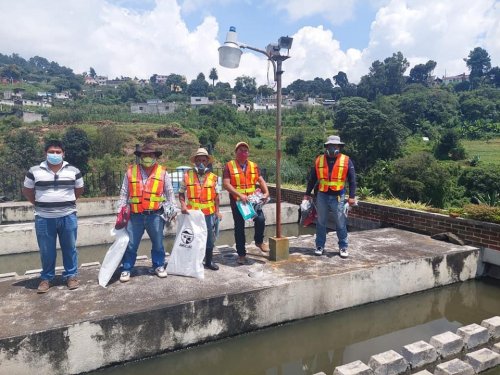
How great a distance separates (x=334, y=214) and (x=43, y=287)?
140 inches

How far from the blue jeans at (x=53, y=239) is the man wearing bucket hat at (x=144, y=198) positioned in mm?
531

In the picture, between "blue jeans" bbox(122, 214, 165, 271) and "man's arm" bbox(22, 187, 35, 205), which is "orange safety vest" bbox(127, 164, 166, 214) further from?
"man's arm" bbox(22, 187, 35, 205)

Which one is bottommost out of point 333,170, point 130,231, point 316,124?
point 130,231

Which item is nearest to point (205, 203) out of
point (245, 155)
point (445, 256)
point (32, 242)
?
point (245, 155)

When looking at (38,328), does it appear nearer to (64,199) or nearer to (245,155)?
(64,199)

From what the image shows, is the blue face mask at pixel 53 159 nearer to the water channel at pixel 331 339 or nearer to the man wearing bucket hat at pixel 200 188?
the man wearing bucket hat at pixel 200 188

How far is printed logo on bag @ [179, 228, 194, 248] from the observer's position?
4.38 m

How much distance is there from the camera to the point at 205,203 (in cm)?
450

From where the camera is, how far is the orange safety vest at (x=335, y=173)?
16.5 ft

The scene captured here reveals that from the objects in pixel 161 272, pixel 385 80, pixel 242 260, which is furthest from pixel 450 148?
pixel 385 80

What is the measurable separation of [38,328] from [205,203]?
2.04m

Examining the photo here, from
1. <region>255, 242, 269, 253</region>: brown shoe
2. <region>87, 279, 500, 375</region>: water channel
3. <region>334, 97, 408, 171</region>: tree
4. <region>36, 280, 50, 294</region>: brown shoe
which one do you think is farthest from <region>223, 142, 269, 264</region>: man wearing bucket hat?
<region>334, 97, 408, 171</region>: tree

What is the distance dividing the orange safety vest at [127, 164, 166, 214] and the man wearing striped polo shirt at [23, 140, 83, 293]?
0.55m

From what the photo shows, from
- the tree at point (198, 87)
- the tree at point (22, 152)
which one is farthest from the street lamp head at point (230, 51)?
the tree at point (198, 87)
